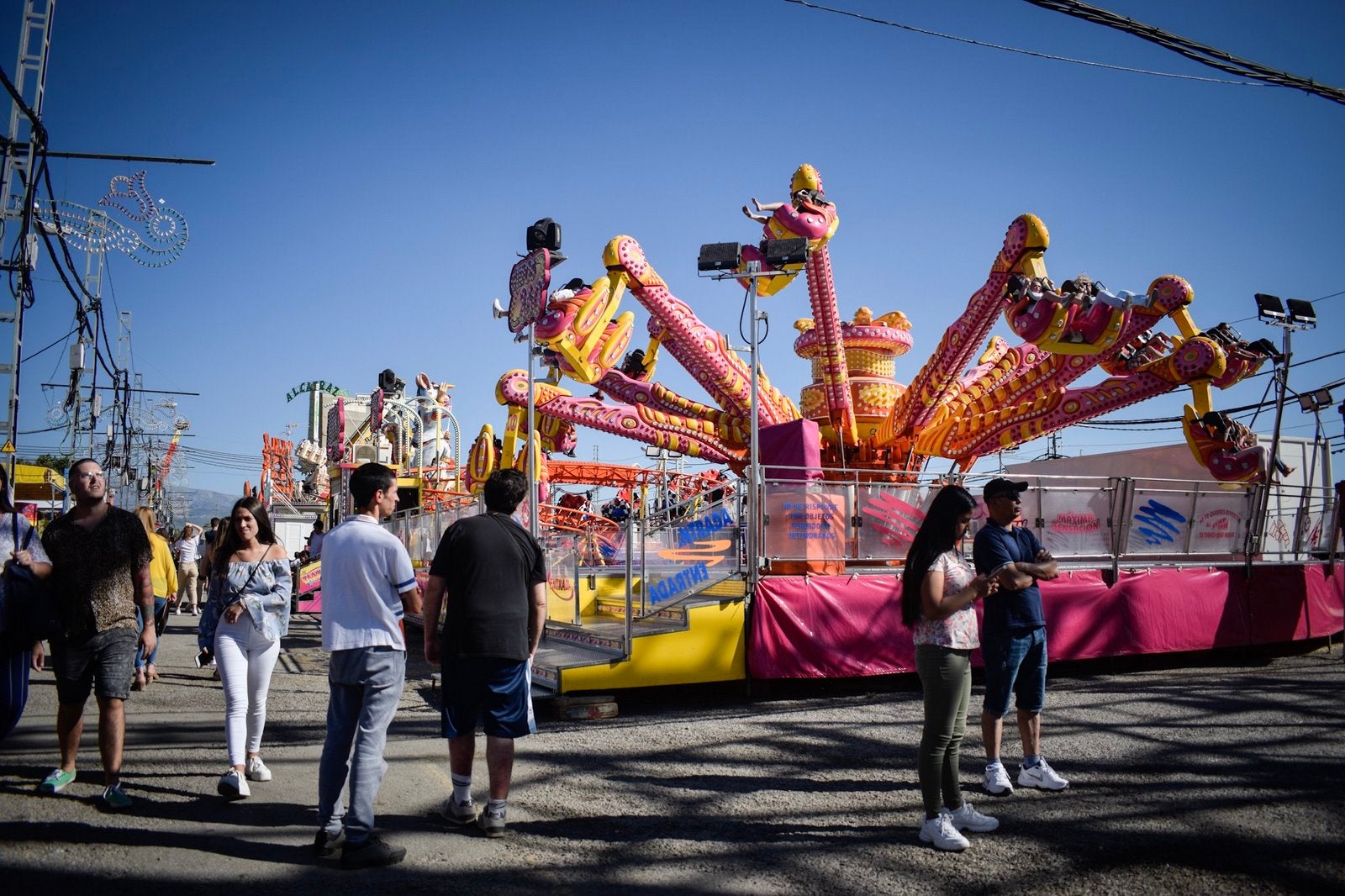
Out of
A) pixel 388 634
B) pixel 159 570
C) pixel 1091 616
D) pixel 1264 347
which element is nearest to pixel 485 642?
pixel 388 634

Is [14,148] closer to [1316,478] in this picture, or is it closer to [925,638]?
[925,638]

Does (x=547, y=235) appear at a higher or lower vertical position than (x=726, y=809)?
higher

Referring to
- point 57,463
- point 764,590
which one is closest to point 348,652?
point 764,590

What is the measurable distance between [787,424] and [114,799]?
7.76m

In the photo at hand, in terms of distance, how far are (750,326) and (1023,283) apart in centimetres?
611

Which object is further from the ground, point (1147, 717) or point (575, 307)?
point (575, 307)

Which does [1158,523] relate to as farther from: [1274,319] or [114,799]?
[114,799]

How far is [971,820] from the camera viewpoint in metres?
4.25

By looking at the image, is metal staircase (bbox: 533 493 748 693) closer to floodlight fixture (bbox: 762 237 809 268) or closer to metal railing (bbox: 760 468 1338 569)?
metal railing (bbox: 760 468 1338 569)

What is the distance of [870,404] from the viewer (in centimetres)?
1795

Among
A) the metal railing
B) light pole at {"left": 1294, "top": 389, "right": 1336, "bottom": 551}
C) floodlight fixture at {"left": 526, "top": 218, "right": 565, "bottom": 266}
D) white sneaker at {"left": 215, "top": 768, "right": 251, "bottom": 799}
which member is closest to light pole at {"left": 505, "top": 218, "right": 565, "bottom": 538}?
floodlight fixture at {"left": 526, "top": 218, "right": 565, "bottom": 266}

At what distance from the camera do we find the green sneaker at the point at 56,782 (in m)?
4.57

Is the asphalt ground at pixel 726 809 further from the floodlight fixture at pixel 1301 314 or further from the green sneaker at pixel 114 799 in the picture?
the floodlight fixture at pixel 1301 314

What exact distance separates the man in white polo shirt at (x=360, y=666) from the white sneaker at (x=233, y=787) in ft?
3.06
